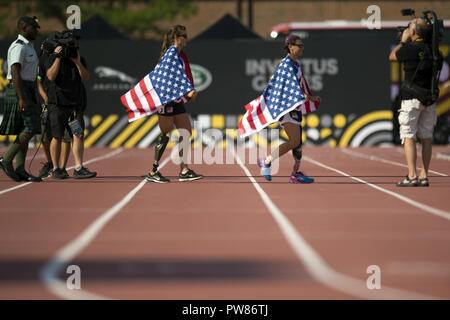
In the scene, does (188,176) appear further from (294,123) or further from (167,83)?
(294,123)

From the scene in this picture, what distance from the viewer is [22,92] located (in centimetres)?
1532

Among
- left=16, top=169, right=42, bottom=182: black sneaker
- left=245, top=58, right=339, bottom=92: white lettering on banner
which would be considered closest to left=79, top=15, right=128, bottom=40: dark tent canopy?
left=245, top=58, right=339, bottom=92: white lettering on banner

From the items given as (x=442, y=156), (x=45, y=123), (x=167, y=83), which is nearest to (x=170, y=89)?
(x=167, y=83)

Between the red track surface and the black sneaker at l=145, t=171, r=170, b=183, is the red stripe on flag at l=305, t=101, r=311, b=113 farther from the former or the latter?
the black sneaker at l=145, t=171, r=170, b=183

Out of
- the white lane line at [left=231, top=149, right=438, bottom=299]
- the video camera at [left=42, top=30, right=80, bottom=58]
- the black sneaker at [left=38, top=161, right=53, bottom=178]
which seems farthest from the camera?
the black sneaker at [left=38, top=161, right=53, bottom=178]

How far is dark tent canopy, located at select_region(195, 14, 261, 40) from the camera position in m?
32.1

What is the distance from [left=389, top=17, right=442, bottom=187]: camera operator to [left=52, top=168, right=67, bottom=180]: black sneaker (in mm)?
5178

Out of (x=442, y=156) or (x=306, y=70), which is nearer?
(x=442, y=156)

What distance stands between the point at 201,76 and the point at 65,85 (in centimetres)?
1451

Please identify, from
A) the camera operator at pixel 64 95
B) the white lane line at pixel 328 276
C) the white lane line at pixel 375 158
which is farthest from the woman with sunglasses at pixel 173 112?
the white lane line at pixel 328 276

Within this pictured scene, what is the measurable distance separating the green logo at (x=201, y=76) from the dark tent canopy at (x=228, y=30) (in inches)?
61.6

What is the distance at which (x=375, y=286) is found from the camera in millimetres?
7625
